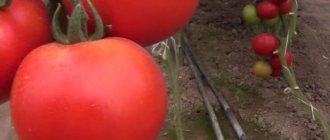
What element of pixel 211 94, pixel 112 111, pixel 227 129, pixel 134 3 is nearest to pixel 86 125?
pixel 112 111

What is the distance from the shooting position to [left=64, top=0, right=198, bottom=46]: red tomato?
0.57 m

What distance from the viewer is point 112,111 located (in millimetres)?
511

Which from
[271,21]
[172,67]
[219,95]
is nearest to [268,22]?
[271,21]

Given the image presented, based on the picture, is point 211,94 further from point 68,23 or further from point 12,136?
point 68,23

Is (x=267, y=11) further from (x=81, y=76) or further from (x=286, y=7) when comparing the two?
(x=81, y=76)

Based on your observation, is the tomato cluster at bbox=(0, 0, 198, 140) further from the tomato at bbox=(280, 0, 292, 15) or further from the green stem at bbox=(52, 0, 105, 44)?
the tomato at bbox=(280, 0, 292, 15)

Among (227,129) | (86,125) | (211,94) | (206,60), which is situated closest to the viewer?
(86,125)

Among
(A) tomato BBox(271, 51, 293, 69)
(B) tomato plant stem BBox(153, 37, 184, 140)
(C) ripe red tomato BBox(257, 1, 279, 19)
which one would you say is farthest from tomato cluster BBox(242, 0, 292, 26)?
(B) tomato plant stem BBox(153, 37, 184, 140)

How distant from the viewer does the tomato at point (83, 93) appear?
505mm

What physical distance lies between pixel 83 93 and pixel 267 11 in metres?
1.21

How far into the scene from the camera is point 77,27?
53 cm

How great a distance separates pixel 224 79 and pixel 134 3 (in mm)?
1680

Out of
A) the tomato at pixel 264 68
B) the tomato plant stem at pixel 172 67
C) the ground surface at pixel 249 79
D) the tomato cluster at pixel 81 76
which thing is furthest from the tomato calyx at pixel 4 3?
the ground surface at pixel 249 79

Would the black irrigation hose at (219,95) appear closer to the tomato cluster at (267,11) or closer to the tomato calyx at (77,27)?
the tomato cluster at (267,11)
